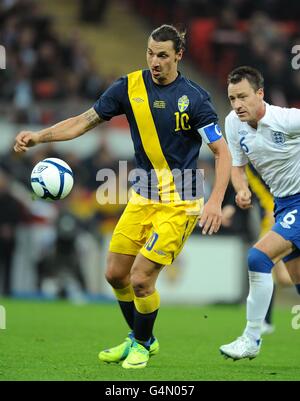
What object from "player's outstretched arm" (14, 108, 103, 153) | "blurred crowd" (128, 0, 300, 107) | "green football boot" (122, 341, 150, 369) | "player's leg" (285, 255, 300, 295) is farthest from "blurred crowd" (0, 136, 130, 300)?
"green football boot" (122, 341, 150, 369)

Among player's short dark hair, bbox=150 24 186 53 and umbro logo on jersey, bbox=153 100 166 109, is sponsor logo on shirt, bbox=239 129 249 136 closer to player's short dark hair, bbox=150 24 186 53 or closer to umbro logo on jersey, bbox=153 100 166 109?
umbro logo on jersey, bbox=153 100 166 109

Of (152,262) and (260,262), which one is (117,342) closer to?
(152,262)

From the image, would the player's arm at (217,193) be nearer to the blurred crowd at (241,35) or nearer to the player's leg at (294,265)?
the player's leg at (294,265)

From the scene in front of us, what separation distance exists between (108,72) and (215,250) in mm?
6345

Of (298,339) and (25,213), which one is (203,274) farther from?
(298,339)

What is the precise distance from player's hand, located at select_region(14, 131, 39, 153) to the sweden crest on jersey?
43.7 inches

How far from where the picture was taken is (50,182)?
7.24 m

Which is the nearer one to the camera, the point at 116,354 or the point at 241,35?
the point at 116,354

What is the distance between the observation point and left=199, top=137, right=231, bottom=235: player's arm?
272 inches

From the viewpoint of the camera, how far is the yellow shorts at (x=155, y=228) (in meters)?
7.14

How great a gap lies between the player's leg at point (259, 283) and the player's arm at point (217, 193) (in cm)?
50

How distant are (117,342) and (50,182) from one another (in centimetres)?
240

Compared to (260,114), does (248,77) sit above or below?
above

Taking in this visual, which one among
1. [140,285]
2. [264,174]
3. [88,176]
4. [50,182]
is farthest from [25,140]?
[88,176]
